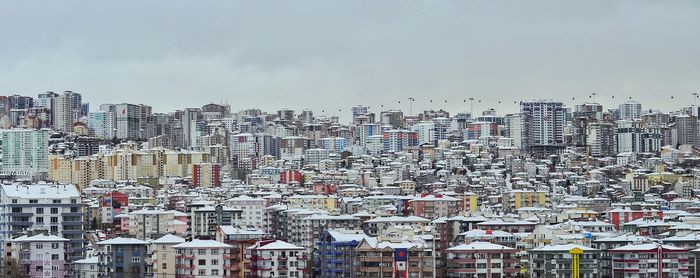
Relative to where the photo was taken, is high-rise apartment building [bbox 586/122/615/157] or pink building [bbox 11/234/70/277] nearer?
pink building [bbox 11/234/70/277]

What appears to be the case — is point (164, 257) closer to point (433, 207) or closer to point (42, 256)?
point (42, 256)

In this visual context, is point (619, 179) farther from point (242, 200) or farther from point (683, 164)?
point (242, 200)

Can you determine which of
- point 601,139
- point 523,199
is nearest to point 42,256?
point 523,199

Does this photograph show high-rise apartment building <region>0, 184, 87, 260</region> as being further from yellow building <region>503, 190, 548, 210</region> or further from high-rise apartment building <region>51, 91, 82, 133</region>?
high-rise apartment building <region>51, 91, 82, 133</region>

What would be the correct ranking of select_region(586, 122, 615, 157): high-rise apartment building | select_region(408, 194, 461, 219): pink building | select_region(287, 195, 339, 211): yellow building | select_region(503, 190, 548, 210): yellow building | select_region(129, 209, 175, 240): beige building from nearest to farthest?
1. select_region(129, 209, 175, 240): beige building
2. select_region(408, 194, 461, 219): pink building
3. select_region(287, 195, 339, 211): yellow building
4. select_region(503, 190, 548, 210): yellow building
5. select_region(586, 122, 615, 157): high-rise apartment building

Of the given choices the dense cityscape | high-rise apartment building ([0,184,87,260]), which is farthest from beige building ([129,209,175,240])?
high-rise apartment building ([0,184,87,260])

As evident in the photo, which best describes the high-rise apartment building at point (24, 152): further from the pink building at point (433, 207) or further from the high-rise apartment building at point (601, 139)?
the high-rise apartment building at point (601, 139)

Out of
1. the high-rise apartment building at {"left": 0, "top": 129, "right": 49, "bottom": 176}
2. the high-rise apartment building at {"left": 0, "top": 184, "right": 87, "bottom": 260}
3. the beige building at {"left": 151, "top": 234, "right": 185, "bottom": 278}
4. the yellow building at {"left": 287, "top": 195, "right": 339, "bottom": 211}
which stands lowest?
the beige building at {"left": 151, "top": 234, "right": 185, "bottom": 278}
